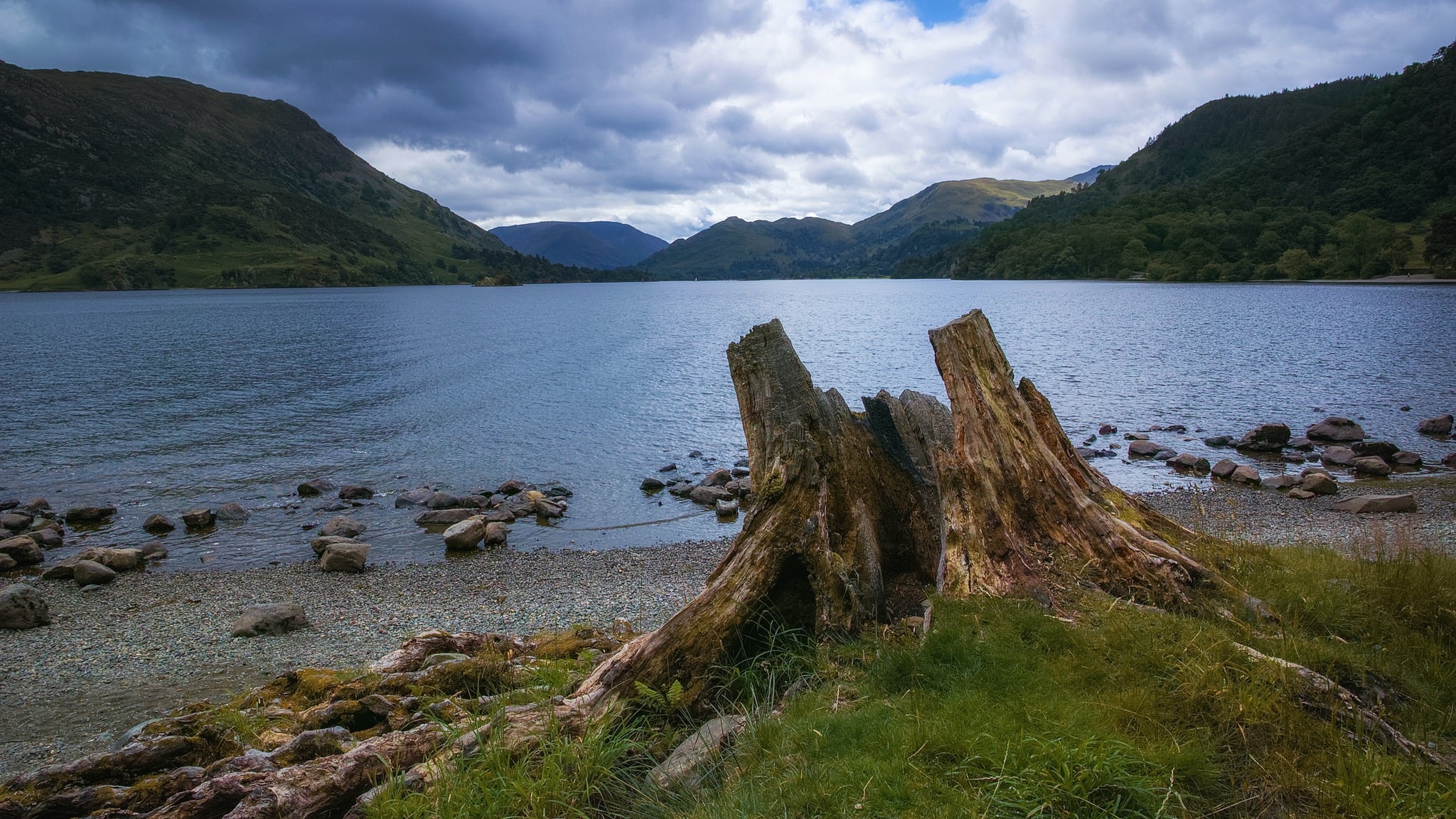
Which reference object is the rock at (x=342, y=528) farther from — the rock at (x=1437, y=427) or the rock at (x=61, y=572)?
the rock at (x=1437, y=427)

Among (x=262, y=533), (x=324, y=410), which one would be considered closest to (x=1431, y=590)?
(x=262, y=533)

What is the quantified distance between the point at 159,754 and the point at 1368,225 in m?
206

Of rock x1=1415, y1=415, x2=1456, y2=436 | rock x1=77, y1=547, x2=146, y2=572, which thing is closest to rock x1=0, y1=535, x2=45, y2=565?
rock x1=77, y1=547, x2=146, y2=572

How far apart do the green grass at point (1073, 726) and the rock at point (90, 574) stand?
20733mm

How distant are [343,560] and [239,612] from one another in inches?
134

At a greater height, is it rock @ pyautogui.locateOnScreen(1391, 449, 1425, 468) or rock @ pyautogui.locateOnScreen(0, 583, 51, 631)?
rock @ pyautogui.locateOnScreen(0, 583, 51, 631)

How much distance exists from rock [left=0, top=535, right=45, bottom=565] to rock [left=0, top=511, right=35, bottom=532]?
3.51m

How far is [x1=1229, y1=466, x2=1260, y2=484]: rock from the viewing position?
28.3 m

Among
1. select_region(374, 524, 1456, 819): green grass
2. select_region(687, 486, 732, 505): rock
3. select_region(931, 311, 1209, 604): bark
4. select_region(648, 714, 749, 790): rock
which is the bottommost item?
select_region(687, 486, 732, 505): rock

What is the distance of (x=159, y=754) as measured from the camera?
7.51 meters

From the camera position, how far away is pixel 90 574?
66.5 ft

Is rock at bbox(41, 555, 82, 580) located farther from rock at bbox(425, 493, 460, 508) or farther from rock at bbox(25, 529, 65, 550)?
rock at bbox(425, 493, 460, 508)

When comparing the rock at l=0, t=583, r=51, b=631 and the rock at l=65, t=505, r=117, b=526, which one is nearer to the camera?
the rock at l=0, t=583, r=51, b=631

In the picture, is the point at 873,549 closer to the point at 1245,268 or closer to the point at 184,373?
the point at 184,373
